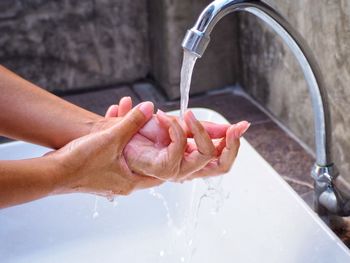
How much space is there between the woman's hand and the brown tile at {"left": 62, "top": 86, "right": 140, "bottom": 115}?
1.97 ft

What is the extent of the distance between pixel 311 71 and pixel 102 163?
0.32 metres

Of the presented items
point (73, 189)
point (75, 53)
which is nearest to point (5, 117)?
point (73, 189)

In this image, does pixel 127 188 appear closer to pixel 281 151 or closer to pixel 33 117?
pixel 33 117

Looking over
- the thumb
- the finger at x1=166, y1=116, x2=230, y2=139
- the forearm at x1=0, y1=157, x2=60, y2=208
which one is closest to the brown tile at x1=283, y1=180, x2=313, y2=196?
the finger at x1=166, y1=116, x2=230, y2=139

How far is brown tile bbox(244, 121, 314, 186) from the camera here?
109 cm

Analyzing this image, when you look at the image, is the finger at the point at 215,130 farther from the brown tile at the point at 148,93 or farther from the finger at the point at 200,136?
the brown tile at the point at 148,93

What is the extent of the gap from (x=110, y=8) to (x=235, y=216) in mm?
833

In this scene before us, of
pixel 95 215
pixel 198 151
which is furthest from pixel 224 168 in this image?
pixel 95 215

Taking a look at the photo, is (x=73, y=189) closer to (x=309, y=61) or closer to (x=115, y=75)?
(x=309, y=61)

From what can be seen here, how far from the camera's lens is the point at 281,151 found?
3.84 ft

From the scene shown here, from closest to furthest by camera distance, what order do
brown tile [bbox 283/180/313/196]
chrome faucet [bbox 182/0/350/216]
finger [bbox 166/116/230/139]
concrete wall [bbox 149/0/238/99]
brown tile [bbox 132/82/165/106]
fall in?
1. chrome faucet [bbox 182/0/350/216]
2. finger [bbox 166/116/230/139]
3. brown tile [bbox 283/180/313/196]
4. concrete wall [bbox 149/0/238/99]
5. brown tile [bbox 132/82/165/106]

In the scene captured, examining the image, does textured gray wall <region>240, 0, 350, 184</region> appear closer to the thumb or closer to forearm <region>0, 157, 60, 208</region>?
the thumb

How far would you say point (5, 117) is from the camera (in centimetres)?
90

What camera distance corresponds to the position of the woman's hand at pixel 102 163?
2.56ft
